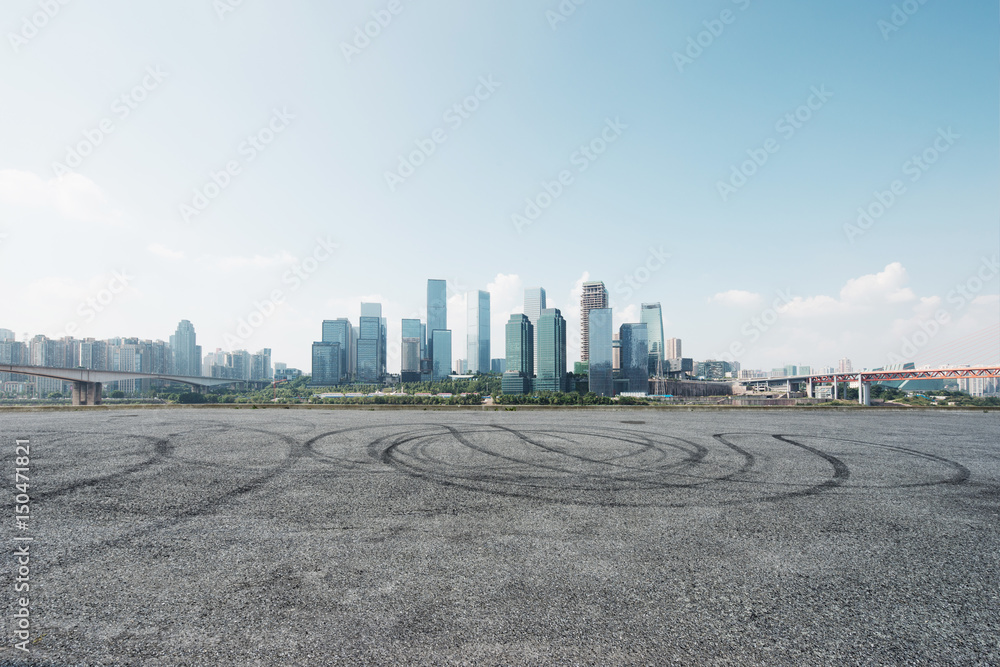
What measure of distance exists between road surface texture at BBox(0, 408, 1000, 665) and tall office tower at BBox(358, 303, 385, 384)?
155 meters

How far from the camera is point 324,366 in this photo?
131375mm

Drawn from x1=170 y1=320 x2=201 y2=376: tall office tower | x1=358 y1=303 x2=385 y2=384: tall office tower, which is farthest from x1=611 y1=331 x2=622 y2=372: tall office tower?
x1=170 y1=320 x2=201 y2=376: tall office tower

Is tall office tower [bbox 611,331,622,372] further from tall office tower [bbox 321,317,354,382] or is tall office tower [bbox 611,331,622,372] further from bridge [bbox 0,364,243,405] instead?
bridge [bbox 0,364,243,405]

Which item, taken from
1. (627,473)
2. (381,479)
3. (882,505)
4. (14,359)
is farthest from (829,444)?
(14,359)

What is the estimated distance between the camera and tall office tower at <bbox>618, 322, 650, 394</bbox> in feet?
536

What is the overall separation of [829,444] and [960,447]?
19.1ft

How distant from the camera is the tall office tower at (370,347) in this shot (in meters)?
165

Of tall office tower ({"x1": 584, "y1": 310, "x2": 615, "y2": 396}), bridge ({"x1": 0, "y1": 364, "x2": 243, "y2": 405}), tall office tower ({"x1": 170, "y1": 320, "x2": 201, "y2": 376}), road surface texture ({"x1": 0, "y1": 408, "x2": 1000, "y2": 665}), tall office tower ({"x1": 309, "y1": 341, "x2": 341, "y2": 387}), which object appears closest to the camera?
road surface texture ({"x1": 0, "y1": 408, "x2": 1000, "y2": 665})

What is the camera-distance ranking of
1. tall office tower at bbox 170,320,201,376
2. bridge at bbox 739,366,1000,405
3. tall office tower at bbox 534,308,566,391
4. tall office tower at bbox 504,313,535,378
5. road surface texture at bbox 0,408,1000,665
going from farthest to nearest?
tall office tower at bbox 504,313,535,378, tall office tower at bbox 534,308,566,391, tall office tower at bbox 170,320,201,376, bridge at bbox 739,366,1000,405, road surface texture at bbox 0,408,1000,665

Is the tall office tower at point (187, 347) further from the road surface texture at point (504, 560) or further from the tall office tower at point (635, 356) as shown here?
the tall office tower at point (635, 356)

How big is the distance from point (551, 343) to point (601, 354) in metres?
25.2

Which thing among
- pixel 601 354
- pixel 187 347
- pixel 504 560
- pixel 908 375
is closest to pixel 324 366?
pixel 187 347

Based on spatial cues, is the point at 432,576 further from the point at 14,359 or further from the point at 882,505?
the point at 14,359

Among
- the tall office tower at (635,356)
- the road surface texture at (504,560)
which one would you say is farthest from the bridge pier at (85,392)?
the tall office tower at (635,356)
